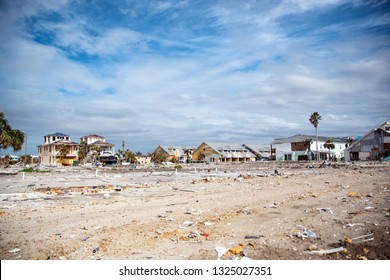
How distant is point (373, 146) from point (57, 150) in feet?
216

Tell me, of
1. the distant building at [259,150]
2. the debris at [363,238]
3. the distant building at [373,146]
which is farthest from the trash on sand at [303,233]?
the distant building at [259,150]

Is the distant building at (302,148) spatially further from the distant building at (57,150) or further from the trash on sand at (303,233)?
the trash on sand at (303,233)

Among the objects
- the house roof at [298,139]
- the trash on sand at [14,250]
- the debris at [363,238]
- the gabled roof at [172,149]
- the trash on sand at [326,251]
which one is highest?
the house roof at [298,139]

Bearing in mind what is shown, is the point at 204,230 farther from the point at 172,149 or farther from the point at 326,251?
the point at 172,149

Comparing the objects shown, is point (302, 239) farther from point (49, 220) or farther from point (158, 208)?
point (49, 220)

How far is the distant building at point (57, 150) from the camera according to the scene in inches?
2537

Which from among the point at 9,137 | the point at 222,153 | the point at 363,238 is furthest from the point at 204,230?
the point at 222,153

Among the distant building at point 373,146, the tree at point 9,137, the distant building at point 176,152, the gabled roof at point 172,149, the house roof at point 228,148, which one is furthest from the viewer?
the gabled roof at point 172,149

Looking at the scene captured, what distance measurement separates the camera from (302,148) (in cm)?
8038

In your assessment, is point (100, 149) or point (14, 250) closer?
point (14, 250)

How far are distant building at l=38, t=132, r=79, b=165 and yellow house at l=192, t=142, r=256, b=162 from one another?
35.6m

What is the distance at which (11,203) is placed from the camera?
967 cm

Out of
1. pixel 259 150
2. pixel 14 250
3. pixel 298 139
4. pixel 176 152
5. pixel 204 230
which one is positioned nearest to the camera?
pixel 14 250

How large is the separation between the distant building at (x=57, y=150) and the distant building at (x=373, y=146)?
60398mm
